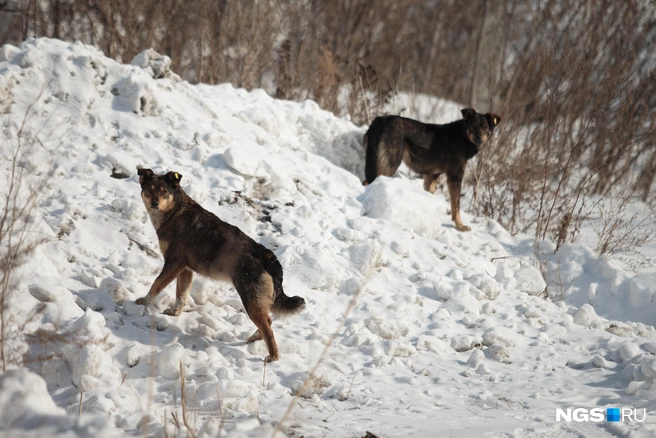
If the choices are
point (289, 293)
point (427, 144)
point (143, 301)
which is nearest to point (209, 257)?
point (143, 301)

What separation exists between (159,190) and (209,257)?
2.87 feet

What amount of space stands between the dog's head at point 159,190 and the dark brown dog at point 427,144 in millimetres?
4558

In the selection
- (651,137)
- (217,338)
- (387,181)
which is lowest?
(217,338)

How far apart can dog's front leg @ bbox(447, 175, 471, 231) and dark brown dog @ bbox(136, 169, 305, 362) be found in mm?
4520

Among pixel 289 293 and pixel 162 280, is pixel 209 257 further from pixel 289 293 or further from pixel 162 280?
pixel 289 293

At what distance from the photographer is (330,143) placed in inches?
415

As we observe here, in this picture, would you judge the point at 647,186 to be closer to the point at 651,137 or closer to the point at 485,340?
the point at 651,137

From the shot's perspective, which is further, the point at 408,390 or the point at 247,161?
the point at 247,161

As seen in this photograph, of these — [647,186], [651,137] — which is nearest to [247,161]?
[651,137]

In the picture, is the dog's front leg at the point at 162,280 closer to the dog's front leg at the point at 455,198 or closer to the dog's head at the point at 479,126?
the dog's front leg at the point at 455,198

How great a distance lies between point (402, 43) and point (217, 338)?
747 inches

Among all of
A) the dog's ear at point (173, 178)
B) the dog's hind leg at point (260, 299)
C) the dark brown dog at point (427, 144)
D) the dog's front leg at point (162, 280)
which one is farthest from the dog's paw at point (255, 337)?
the dark brown dog at point (427, 144)

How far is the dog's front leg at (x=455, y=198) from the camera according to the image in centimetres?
948

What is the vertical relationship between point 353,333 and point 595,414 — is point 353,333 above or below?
below
